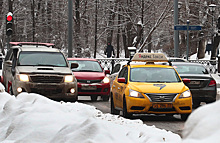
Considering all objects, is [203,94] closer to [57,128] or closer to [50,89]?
[50,89]

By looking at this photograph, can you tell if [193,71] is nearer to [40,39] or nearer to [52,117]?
[52,117]

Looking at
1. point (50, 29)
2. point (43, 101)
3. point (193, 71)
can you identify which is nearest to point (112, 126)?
point (43, 101)

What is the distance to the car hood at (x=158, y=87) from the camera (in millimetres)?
11906

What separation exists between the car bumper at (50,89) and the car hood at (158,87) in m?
2.91

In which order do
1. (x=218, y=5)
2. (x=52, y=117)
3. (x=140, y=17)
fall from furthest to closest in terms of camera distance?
(x=218, y=5) < (x=140, y=17) < (x=52, y=117)

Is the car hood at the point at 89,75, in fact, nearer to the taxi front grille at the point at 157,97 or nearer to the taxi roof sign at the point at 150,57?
the taxi roof sign at the point at 150,57

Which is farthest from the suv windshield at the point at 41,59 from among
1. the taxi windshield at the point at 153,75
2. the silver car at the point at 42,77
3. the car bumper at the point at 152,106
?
the car bumper at the point at 152,106

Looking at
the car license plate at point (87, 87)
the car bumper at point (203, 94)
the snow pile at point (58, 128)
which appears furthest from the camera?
the car license plate at point (87, 87)

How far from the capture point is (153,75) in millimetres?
13141

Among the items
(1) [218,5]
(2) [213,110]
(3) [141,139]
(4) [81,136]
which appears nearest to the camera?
(2) [213,110]

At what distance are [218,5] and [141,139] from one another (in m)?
36.5

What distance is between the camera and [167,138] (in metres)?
7.26

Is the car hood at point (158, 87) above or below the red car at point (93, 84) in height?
above

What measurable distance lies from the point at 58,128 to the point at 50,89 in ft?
25.8
